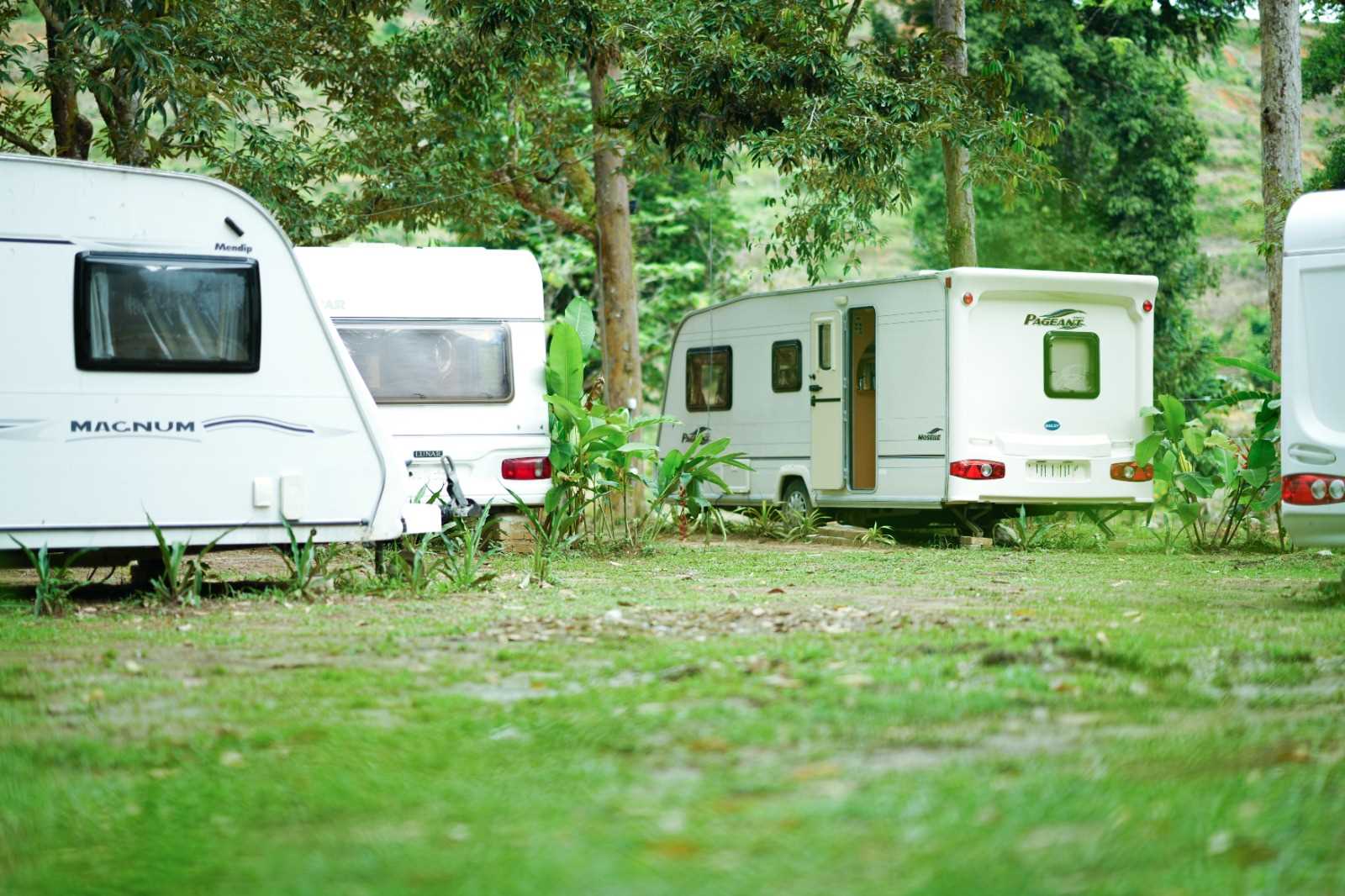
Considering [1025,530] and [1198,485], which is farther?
[1025,530]

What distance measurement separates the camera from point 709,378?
1845cm

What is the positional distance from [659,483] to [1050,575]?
372 centimetres

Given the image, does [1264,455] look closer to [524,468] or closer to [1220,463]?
[1220,463]

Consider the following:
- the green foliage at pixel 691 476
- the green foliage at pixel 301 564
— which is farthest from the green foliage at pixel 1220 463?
the green foliage at pixel 301 564

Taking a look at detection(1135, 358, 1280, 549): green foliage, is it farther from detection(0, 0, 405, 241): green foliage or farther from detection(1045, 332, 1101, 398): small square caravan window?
detection(0, 0, 405, 241): green foliage

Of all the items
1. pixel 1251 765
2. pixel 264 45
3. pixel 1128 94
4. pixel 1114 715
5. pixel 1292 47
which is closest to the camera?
pixel 1251 765

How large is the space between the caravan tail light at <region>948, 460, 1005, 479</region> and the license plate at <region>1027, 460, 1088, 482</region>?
14.8 inches

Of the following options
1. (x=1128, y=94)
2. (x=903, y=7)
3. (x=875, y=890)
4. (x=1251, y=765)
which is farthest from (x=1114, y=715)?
(x=903, y=7)

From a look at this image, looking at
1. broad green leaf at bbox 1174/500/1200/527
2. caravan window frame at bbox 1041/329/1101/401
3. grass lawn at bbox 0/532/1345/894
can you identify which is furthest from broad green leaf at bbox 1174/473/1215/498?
grass lawn at bbox 0/532/1345/894

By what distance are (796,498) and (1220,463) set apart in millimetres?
4494

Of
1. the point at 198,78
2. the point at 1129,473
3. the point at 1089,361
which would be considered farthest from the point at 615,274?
the point at 1129,473

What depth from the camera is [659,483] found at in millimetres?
13781

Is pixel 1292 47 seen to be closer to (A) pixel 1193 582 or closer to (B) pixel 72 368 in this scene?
(A) pixel 1193 582

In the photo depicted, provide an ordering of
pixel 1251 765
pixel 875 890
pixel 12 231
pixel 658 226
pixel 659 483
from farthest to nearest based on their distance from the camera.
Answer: pixel 658 226
pixel 659 483
pixel 12 231
pixel 1251 765
pixel 875 890
